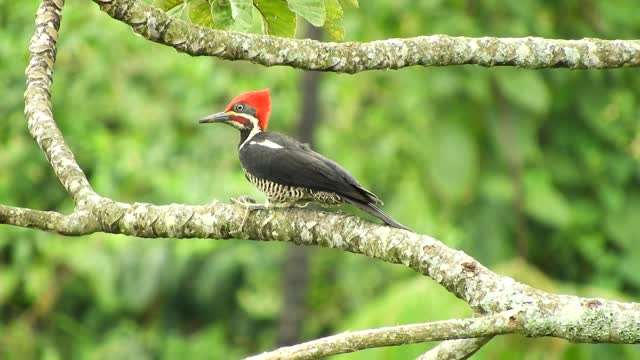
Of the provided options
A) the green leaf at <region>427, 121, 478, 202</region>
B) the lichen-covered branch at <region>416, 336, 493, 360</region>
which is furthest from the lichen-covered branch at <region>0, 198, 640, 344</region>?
the green leaf at <region>427, 121, 478, 202</region>

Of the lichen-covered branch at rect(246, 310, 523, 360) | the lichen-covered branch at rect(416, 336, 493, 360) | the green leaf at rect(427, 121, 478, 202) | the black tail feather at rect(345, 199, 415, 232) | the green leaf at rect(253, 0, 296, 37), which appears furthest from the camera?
the green leaf at rect(427, 121, 478, 202)

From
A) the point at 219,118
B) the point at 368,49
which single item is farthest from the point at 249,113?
the point at 368,49

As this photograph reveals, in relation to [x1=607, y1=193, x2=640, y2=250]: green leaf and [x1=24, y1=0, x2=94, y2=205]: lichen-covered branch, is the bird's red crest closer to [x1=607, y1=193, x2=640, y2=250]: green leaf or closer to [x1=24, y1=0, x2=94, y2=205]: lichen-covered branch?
[x1=24, y1=0, x2=94, y2=205]: lichen-covered branch

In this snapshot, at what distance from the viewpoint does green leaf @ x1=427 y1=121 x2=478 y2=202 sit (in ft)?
31.5

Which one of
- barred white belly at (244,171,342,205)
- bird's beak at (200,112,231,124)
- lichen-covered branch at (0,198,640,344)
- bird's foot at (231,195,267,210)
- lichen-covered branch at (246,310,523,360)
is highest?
bird's beak at (200,112,231,124)

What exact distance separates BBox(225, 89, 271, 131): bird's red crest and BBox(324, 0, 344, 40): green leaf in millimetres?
994

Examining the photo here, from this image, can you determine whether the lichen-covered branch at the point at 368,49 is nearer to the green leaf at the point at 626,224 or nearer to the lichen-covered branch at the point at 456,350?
the lichen-covered branch at the point at 456,350

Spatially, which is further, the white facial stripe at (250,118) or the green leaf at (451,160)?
the green leaf at (451,160)

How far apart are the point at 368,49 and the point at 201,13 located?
2.02 feet

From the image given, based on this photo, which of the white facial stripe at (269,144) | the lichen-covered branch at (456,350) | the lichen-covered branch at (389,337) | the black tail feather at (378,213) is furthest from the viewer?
the white facial stripe at (269,144)

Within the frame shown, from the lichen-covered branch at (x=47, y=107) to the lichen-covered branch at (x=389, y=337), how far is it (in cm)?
100

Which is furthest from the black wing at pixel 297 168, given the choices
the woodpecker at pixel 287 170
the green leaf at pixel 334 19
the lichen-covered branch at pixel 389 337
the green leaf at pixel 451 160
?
the green leaf at pixel 451 160

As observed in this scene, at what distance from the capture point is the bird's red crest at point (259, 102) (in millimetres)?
5315

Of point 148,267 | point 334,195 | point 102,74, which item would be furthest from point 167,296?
point 334,195
